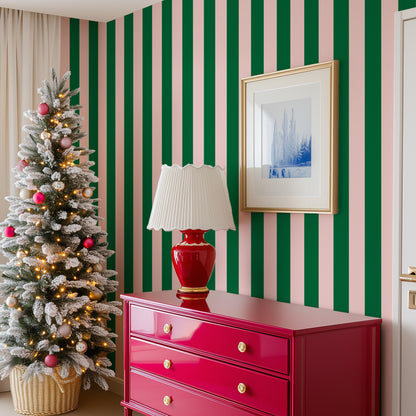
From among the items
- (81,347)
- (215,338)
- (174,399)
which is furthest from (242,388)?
(81,347)

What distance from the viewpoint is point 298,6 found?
3.25 metres

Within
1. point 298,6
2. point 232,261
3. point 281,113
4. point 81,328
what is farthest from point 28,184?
point 298,6

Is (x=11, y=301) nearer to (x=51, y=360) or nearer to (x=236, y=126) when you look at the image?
(x=51, y=360)

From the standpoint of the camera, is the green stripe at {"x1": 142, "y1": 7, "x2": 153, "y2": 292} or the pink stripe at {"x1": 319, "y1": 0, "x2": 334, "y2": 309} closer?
the pink stripe at {"x1": 319, "y1": 0, "x2": 334, "y2": 309}

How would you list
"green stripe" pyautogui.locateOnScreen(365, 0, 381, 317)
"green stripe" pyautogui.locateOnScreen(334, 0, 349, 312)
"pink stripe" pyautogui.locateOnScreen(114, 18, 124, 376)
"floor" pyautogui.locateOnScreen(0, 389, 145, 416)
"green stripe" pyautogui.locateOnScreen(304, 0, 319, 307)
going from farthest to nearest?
"pink stripe" pyautogui.locateOnScreen(114, 18, 124, 376) → "floor" pyautogui.locateOnScreen(0, 389, 145, 416) → "green stripe" pyautogui.locateOnScreen(304, 0, 319, 307) → "green stripe" pyautogui.locateOnScreen(334, 0, 349, 312) → "green stripe" pyautogui.locateOnScreen(365, 0, 381, 317)

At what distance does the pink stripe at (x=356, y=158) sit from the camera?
2.95m

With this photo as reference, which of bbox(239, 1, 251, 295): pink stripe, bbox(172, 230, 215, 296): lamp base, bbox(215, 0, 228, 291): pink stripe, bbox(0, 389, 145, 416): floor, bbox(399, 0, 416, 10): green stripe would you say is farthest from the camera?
bbox(0, 389, 145, 416): floor

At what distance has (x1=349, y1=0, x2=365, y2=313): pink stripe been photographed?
2949 millimetres

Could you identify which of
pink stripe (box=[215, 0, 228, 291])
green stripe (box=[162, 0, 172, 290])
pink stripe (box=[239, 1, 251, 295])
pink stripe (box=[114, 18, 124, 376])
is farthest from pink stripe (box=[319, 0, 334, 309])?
pink stripe (box=[114, 18, 124, 376])

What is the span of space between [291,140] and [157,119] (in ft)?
4.06

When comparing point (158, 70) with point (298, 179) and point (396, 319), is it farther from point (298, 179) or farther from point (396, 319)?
point (396, 319)

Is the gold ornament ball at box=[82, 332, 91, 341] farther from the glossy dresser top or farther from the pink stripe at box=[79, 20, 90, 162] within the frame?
the pink stripe at box=[79, 20, 90, 162]

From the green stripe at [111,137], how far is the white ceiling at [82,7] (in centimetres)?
19

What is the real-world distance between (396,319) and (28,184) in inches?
88.5
